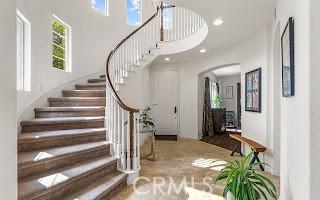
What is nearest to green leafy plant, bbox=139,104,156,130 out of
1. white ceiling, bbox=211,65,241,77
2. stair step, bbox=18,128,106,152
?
stair step, bbox=18,128,106,152

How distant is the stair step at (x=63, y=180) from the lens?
6.52 feet

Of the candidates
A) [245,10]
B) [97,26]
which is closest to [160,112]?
[97,26]

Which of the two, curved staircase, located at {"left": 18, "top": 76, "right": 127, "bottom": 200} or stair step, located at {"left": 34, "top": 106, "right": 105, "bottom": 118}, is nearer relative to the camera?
curved staircase, located at {"left": 18, "top": 76, "right": 127, "bottom": 200}

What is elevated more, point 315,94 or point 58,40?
point 58,40

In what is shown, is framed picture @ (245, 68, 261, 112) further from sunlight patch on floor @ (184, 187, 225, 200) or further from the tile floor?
sunlight patch on floor @ (184, 187, 225, 200)

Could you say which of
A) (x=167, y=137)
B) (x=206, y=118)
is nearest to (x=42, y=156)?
(x=167, y=137)

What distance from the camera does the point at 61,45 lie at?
468cm

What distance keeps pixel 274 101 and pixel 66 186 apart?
11.3ft

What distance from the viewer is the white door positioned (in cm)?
731

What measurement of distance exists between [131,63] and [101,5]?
207 centimetres

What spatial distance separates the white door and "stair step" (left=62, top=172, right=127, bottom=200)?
4.30 meters

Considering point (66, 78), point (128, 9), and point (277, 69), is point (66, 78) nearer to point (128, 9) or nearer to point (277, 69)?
point (128, 9)

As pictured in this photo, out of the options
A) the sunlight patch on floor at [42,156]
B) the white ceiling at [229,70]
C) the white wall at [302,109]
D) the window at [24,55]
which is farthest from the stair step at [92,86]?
the white ceiling at [229,70]

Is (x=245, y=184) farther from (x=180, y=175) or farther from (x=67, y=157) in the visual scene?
(x=67, y=157)
